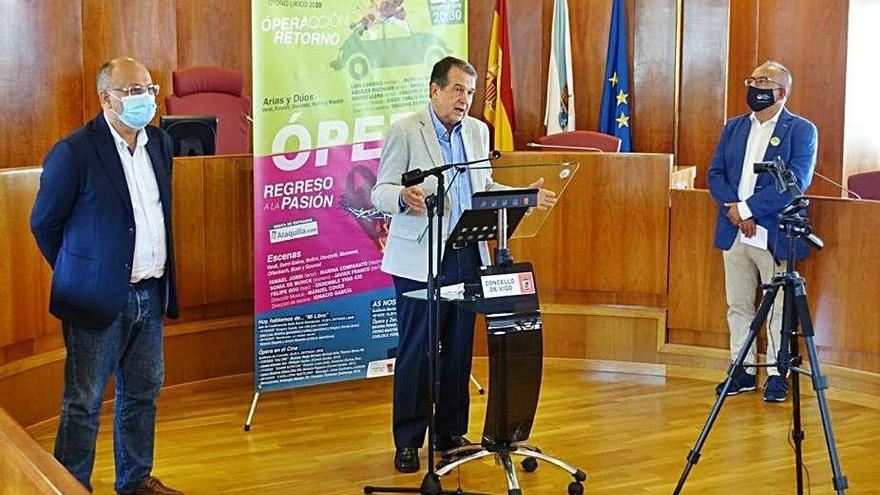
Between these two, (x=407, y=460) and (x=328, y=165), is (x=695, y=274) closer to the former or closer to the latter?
(x=328, y=165)

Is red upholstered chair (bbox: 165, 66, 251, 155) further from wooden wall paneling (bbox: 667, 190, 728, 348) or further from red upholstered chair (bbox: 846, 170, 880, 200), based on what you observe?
red upholstered chair (bbox: 846, 170, 880, 200)

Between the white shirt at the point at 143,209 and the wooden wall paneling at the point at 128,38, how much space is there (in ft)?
13.1

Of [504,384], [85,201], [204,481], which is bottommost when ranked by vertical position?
[204,481]

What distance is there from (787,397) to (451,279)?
225cm

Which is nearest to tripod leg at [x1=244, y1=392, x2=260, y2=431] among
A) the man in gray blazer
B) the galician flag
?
the man in gray blazer

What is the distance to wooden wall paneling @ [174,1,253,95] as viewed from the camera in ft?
29.1

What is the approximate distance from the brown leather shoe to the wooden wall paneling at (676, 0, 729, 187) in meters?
5.37

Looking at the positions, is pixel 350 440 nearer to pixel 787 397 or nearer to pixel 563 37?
pixel 787 397

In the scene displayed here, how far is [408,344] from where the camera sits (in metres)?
4.95

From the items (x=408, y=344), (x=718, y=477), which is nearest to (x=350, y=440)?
(x=408, y=344)

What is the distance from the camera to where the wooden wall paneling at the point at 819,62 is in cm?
853

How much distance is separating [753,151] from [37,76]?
4385 mm

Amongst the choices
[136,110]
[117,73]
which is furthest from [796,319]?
[117,73]

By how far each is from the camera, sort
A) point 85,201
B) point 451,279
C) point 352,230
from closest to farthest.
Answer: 1. point 85,201
2. point 451,279
3. point 352,230
